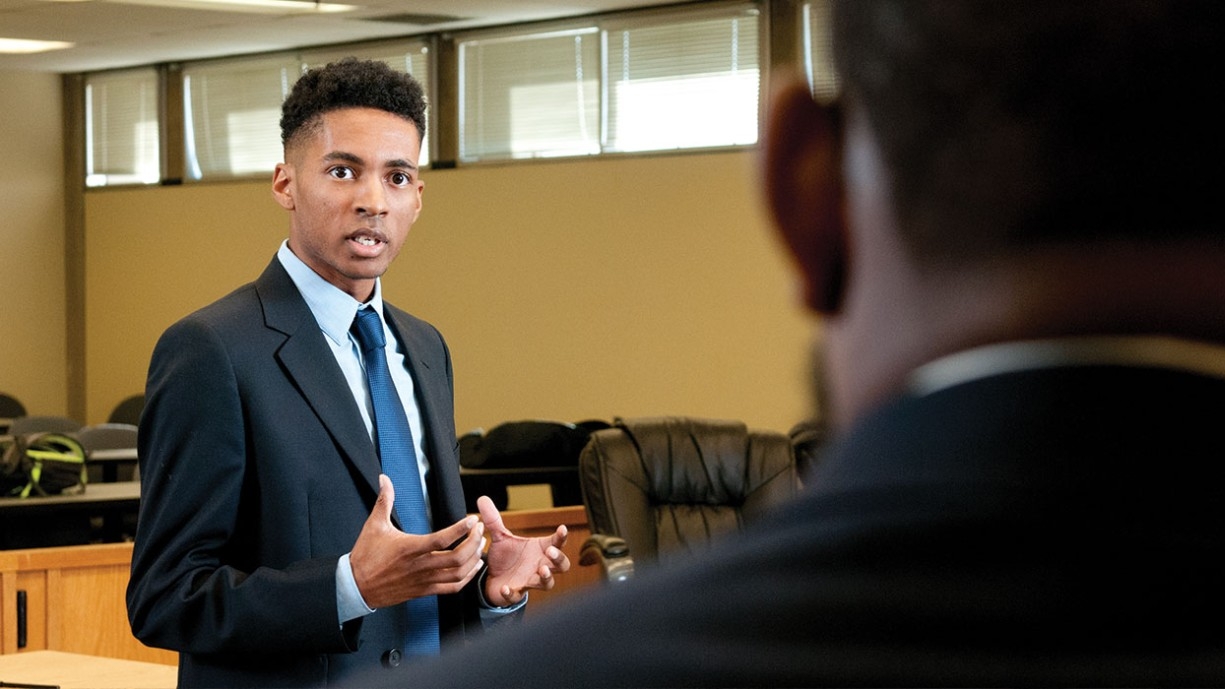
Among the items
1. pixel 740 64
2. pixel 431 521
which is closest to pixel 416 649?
pixel 431 521

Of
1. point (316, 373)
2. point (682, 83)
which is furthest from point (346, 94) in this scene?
point (682, 83)

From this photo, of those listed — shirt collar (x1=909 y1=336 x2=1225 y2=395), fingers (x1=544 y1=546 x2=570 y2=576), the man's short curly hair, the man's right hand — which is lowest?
fingers (x1=544 y1=546 x2=570 y2=576)

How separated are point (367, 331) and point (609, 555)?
2.63 metres

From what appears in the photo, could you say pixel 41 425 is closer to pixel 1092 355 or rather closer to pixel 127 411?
pixel 127 411

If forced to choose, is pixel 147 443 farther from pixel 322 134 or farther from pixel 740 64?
pixel 740 64

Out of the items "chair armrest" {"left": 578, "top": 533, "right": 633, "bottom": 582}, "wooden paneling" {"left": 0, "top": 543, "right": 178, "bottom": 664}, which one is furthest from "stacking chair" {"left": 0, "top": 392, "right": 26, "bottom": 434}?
"wooden paneling" {"left": 0, "top": 543, "right": 178, "bottom": 664}

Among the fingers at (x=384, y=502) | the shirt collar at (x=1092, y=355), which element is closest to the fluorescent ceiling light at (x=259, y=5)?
the fingers at (x=384, y=502)

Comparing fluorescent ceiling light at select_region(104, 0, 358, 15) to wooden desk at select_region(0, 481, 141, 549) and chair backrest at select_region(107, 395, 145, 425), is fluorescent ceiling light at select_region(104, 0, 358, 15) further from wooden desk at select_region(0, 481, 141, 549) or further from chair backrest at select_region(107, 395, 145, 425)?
wooden desk at select_region(0, 481, 141, 549)

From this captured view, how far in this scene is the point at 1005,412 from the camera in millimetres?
360

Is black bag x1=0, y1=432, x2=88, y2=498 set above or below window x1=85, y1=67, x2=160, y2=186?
below

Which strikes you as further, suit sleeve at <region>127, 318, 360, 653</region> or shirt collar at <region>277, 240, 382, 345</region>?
shirt collar at <region>277, 240, 382, 345</region>

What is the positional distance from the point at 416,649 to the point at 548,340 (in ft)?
24.4

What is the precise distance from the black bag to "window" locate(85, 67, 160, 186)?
6393mm

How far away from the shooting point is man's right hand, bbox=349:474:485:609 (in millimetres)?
1648
